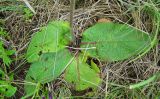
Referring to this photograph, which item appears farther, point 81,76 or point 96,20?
point 96,20

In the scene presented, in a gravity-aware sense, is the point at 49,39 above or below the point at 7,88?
above

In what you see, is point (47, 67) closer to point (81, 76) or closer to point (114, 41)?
point (81, 76)

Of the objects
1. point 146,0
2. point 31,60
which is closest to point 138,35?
point 146,0

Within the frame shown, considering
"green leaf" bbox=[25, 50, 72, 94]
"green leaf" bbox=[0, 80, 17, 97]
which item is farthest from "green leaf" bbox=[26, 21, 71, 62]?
"green leaf" bbox=[0, 80, 17, 97]

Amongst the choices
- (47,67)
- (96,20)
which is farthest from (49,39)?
(96,20)

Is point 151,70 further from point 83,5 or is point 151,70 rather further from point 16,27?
point 16,27

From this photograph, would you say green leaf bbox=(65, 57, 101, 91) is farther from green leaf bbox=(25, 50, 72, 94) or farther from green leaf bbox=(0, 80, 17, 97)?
green leaf bbox=(0, 80, 17, 97)
